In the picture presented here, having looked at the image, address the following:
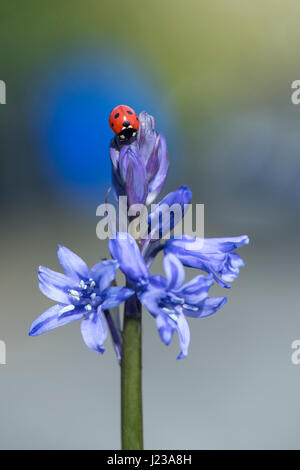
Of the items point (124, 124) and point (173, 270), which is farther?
point (124, 124)

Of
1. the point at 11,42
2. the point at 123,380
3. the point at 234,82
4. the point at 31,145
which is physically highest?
the point at 11,42

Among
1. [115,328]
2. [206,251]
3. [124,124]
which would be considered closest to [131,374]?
[115,328]

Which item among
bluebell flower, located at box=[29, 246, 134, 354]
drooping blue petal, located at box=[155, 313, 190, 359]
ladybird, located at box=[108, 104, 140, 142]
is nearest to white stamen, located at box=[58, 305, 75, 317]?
bluebell flower, located at box=[29, 246, 134, 354]

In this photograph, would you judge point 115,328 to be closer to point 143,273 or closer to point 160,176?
point 143,273

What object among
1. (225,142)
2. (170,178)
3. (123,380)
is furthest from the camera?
(170,178)

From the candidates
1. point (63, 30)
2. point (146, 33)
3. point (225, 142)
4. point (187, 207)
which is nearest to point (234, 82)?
point (225, 142)

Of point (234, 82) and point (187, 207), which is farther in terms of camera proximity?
point (234, 82)

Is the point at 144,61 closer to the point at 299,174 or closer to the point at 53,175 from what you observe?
the point at 53,175

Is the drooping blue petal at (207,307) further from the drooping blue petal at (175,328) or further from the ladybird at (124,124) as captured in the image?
the ladybird at (124,124)
